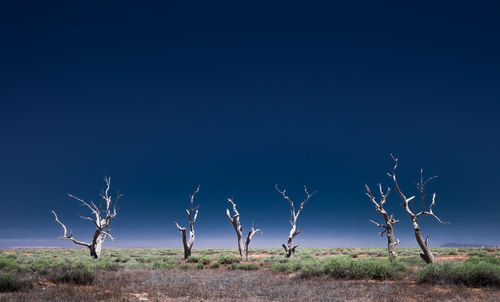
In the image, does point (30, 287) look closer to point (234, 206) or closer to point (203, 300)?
point (203, 300)

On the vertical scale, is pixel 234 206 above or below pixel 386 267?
above

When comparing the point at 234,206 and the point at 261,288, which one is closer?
the point at 261,288

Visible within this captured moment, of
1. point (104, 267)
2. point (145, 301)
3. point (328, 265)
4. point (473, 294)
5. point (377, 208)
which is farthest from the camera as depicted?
point (377, 208)

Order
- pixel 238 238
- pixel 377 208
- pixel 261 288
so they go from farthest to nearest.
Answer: pixel 238 238 < pixel 377 208 < pixel 261 288

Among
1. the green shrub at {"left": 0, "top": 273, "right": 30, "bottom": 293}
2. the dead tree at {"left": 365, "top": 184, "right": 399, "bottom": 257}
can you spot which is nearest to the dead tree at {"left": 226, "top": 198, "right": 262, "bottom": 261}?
the dead tree at {"left": 365, "top": 184, "right": 399, "bottom": 257}

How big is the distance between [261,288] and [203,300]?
3206mm

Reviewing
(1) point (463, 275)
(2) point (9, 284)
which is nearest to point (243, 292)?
(2) point (9, 284)

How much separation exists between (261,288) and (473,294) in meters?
7.50

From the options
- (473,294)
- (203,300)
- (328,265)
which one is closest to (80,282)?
(203,300)

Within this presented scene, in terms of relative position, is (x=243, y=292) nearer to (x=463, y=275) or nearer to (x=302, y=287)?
(x=302, y=287)

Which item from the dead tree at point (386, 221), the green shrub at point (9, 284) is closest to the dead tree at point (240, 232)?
the dead tree at point (386, 221)

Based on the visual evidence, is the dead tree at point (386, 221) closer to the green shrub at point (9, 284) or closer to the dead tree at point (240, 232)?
the dead tree at point (240, 232)

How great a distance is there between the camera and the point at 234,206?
3116 centimetres

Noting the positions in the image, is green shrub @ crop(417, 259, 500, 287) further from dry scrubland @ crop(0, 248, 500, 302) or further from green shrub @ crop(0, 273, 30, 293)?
green shrub @ crop(0, 273, 30, 293)
